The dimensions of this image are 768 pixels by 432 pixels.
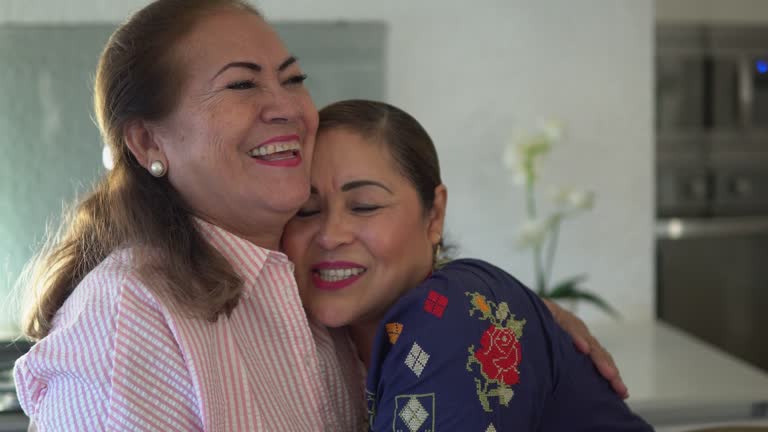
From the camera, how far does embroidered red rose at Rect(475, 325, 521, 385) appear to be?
3.26 ft

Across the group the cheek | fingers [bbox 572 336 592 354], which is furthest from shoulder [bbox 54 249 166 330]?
fingers [bbox 572 336 592 354]

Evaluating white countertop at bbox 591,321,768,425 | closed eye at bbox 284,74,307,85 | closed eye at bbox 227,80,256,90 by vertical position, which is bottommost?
white countertop at bbox 591,321,768,425

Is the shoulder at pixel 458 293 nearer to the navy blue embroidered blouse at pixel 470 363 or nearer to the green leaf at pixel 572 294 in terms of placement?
the navy blue embroidered blouse at pixel 470 363

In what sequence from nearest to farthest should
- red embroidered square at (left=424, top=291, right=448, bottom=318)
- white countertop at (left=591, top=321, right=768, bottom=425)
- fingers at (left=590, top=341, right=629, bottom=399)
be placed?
red embroidered square at (left=424, top=291, right=448, bottom=318) → fingers at (left=590, top=341, right=629, bottom=399) → white countertop at (left=591, top=321, right=768, bottom=425)

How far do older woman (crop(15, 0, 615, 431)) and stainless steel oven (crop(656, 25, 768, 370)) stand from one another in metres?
2.26

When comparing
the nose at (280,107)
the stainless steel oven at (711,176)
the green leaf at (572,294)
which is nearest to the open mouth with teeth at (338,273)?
the nose at (280,107)

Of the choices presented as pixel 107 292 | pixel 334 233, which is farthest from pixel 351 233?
pixel 107 292

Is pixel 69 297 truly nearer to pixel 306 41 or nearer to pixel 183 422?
pixel 183 422

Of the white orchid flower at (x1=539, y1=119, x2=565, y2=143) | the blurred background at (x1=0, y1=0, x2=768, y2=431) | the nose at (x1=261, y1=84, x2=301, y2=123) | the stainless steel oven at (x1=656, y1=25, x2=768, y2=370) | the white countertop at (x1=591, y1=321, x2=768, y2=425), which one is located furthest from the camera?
the stainless steel oven at (x1=656, y1=25, x2=768, y2=370)

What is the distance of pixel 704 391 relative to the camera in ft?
6.10

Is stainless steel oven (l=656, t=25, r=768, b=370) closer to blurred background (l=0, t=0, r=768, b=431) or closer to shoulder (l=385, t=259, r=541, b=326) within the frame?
blurred background (l=0, t=0, r=768, b=431)

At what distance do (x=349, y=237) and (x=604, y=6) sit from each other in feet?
4.60

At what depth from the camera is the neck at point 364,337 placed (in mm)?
1285

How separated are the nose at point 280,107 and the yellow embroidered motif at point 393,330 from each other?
31cm
